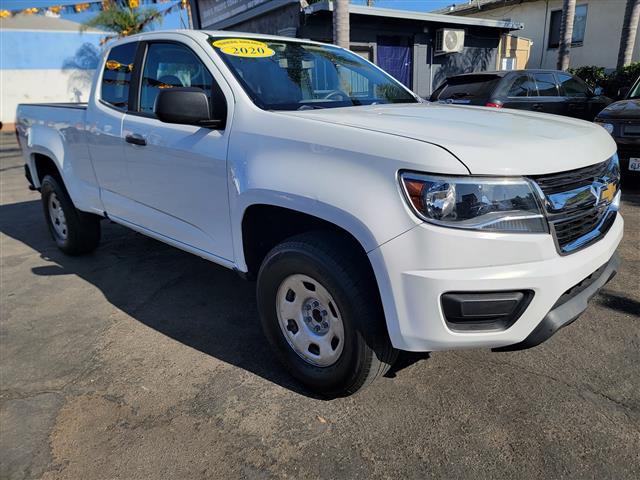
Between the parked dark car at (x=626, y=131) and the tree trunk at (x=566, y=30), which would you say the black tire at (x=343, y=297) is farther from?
the tree trunk at (x=566, y=30)

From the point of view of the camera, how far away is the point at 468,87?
27.1 ft

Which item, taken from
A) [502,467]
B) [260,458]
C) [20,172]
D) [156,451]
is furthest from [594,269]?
[20,172]

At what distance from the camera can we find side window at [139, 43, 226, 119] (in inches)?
116

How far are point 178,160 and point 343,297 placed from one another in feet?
4.88

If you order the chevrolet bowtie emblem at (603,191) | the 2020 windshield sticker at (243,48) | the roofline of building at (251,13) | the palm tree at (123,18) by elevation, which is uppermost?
the palm tree at (123,18)

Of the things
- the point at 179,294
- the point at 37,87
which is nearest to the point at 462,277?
the point at 179,294

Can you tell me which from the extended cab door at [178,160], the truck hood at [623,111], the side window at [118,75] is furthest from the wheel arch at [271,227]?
the truck hood at [623,111]

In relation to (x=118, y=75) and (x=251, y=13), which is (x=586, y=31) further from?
(x=118, y=75)

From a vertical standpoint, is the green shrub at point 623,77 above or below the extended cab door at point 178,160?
below

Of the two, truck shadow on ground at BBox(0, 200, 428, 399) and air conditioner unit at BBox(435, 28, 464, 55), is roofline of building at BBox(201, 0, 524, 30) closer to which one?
air conditioner unit at BBox(435, 28, 464, 55)

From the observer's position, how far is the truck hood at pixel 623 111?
20.1 ft

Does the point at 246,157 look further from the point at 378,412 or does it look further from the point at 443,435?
the point at 443,435

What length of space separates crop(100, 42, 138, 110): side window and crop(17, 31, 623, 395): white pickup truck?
203 millimetres

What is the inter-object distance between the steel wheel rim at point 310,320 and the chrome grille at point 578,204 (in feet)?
3.35
